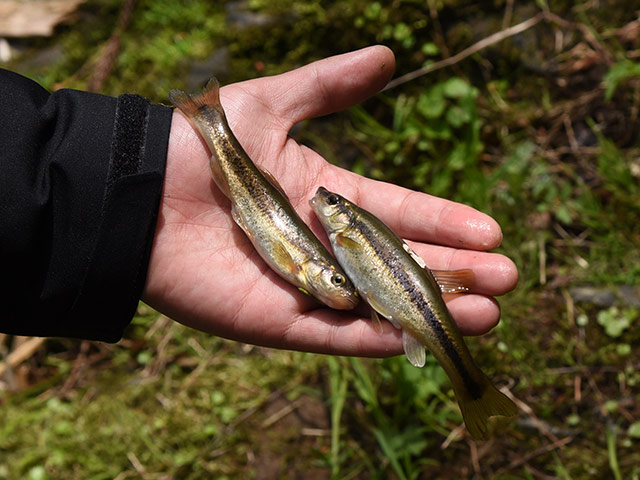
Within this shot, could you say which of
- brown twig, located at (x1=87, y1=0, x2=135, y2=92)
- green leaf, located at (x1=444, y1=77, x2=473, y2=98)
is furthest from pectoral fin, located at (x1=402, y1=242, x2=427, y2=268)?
brown twig, located at (x1=87, y1=0, x2=135, y2=92)

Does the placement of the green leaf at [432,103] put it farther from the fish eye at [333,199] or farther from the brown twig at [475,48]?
the fish eye at [333,199]

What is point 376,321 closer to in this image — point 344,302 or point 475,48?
point 344,302

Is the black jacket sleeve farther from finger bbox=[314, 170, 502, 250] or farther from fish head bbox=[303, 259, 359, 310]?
finger bbox=[314, 170, 502, 250]

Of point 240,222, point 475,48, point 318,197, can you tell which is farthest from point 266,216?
point 475,48

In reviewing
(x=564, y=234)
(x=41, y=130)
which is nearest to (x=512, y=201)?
(x=564, y=234)

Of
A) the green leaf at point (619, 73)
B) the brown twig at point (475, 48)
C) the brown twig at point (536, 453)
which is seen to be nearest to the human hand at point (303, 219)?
the brown twig at point (536, 453)

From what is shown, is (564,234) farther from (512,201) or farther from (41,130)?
(41,130)

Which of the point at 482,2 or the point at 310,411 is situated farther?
the point at 482,2
